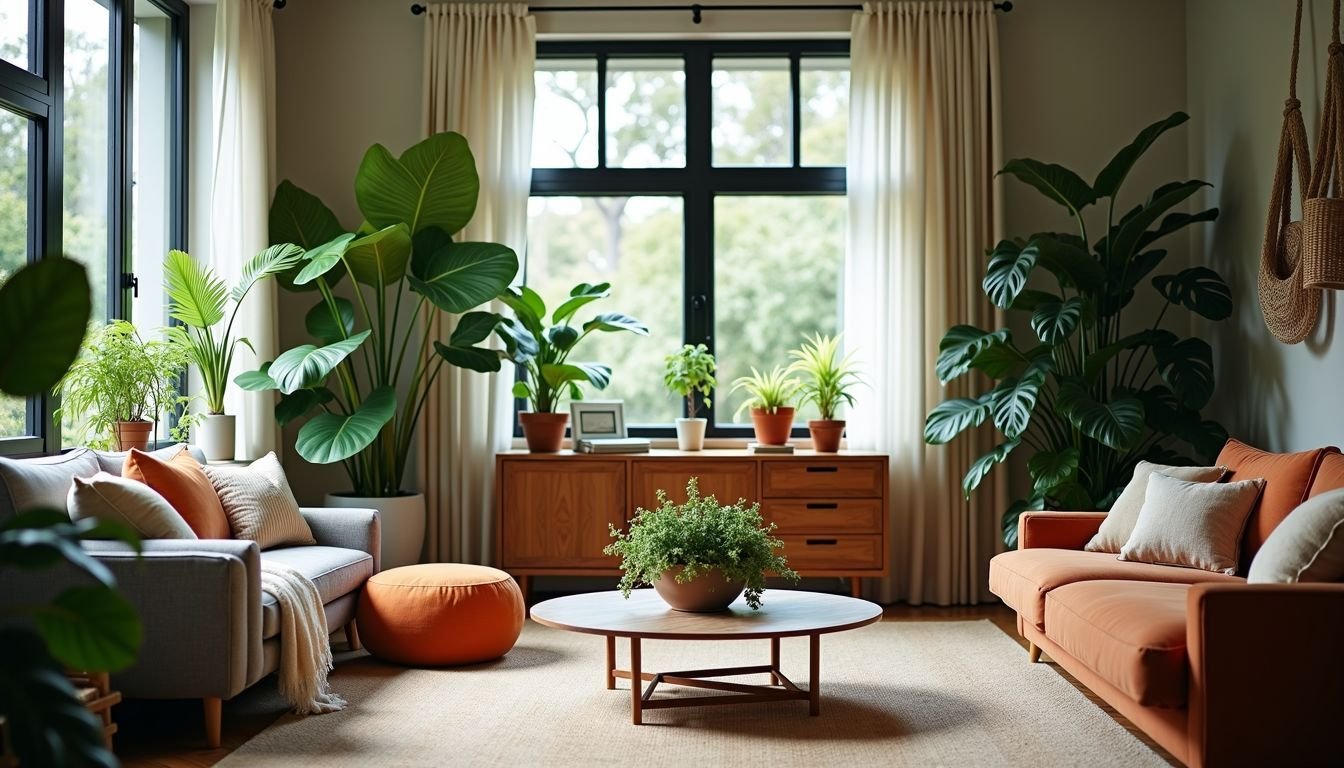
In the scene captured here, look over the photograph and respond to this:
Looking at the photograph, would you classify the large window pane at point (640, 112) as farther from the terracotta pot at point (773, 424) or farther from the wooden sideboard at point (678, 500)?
the wooden sideboard at point (678, 500)

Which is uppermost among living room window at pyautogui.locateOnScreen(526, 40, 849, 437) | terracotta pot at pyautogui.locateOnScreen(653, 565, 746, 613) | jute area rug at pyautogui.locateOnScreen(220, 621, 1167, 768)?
living room window at pyautogui.locateOnScreen(526, 40, 849, 437)

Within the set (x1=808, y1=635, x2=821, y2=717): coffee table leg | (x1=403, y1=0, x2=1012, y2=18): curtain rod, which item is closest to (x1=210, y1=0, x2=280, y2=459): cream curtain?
(x1=403, y1=0, x2=1012, y2=18): curtain rod

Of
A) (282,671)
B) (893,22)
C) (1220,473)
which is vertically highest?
(893,22)

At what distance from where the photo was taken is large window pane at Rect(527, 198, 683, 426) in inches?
245

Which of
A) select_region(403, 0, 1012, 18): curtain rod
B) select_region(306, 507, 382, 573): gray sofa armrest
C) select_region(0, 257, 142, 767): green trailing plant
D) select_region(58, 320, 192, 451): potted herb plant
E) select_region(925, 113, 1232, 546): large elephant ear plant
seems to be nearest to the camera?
select_region(0, 257, 142, 767): green trailing plant

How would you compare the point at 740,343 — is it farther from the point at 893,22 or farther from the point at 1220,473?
the point at 1220,473

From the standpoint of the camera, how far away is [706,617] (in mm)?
3732

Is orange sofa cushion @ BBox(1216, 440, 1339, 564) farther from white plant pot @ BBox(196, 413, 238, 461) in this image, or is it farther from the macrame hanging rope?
white plant pot @ BBox(196, 413, 238, 461)

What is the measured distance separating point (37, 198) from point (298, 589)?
69.3 inches

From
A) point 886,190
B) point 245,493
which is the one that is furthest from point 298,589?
point 886,190

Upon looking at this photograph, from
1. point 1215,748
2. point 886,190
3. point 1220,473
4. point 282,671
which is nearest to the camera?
point 1215,748

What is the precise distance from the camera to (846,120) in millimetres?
6184

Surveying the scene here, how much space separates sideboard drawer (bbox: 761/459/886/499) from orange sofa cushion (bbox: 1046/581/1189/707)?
5.54 feet

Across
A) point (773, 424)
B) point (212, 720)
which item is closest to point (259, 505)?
point (212, 720)
